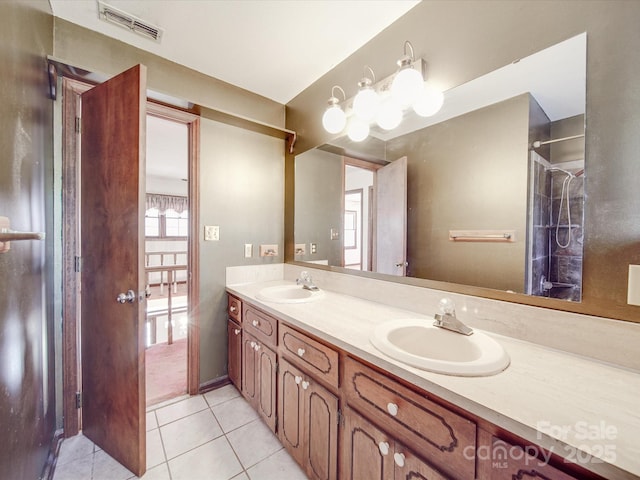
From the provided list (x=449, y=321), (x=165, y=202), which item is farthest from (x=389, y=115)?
(x=165, y=202)

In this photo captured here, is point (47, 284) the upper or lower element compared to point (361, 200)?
lower

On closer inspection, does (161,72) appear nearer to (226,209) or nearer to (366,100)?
(226,209)

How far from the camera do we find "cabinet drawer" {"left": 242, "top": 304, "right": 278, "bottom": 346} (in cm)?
143

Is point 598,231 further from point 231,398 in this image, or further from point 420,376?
point 231,398

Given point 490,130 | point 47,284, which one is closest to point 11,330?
point 47,284

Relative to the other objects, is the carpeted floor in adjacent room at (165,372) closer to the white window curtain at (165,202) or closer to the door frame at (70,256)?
the door frame at (70,256)

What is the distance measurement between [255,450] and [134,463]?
1.90ft

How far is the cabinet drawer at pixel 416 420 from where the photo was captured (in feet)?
2.16

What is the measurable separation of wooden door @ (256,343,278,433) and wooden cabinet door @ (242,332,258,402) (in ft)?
0.19

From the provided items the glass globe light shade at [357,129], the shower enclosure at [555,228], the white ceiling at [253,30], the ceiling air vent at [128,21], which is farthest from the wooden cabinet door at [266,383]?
the ceiling air vent at [128,21]

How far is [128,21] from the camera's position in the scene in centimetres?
145

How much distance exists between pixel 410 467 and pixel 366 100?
1621mm

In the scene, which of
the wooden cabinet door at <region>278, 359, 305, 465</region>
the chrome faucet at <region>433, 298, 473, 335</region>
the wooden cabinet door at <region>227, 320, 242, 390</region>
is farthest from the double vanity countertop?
the wooden cabinet door at <region>227, 320, 242, 390</region>

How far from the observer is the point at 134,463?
4.21ft
